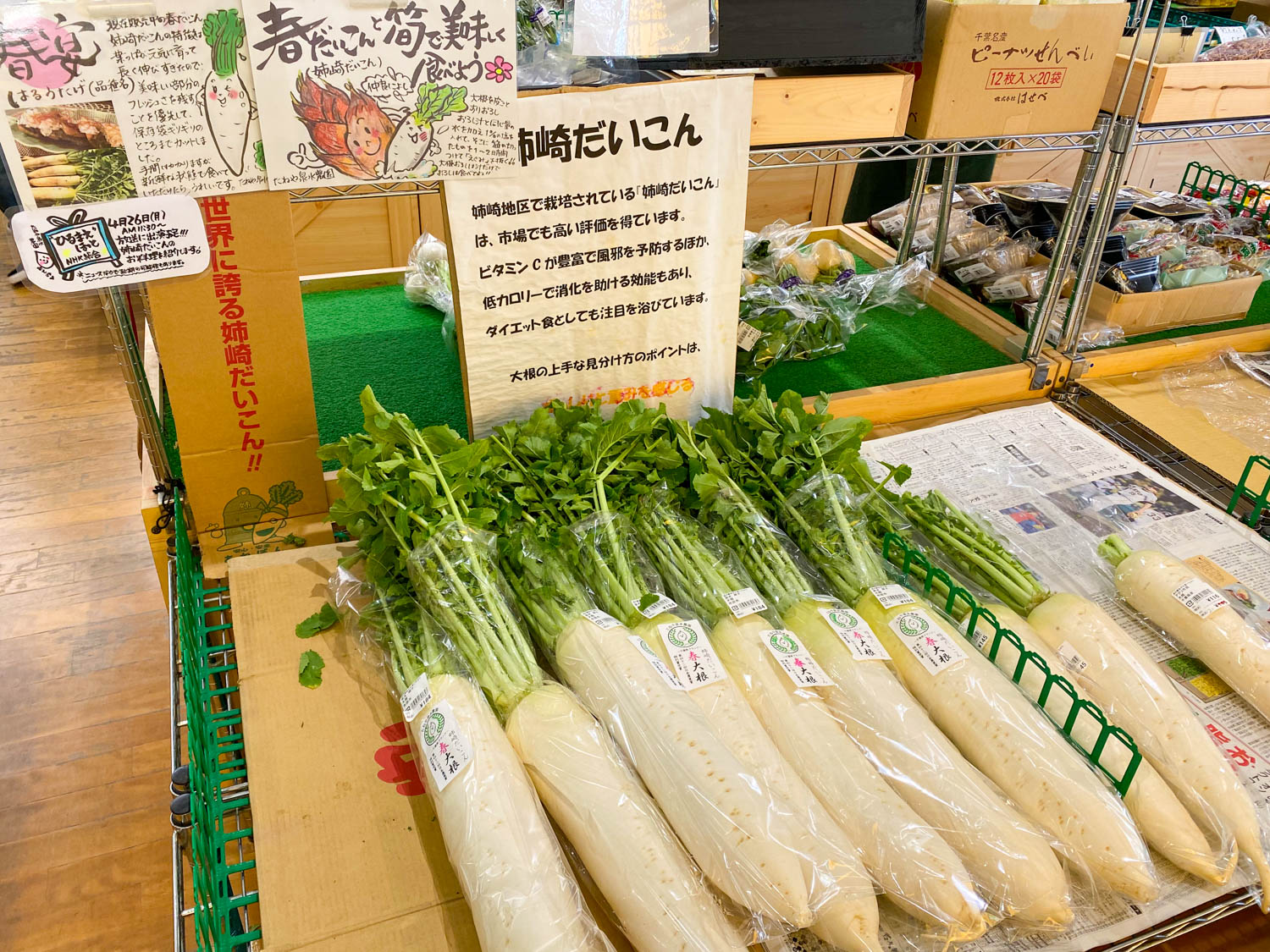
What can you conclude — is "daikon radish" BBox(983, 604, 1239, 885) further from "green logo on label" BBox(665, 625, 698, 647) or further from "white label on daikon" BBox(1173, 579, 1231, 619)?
"green logo on label" BBox(665, 625, 698, 647)

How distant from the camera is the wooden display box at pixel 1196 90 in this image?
1.77m

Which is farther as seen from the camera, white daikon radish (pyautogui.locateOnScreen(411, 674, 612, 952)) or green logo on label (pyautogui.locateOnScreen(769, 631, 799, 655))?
green logo on label (pyautogui.locateOnScreen(769, 631, 799, 655))

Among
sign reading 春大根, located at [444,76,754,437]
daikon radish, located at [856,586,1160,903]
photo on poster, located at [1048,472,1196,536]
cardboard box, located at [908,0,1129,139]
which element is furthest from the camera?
photo on poster, located at [1048,472,1196,536]

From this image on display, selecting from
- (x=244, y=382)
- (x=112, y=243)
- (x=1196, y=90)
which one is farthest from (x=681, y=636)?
(x=1196, y=90)

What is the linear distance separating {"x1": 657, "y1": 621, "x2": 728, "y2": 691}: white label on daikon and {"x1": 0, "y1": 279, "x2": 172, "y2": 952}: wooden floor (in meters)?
1.00

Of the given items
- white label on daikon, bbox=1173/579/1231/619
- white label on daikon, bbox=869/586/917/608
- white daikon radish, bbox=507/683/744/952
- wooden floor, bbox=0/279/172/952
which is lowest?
wooden floor, bbox=0/279/172/952

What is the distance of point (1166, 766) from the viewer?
121 centimetres

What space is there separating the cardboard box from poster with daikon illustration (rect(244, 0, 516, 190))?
2.66 ft

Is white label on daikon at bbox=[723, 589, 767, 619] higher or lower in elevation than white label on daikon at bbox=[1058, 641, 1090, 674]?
higher

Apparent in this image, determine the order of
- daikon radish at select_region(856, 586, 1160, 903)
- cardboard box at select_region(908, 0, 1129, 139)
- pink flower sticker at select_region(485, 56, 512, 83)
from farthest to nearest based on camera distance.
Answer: cardboard box at select_region(908, 0, 1129, 139), pink flower sticker at select_region(485, 56, 512, 83), daikon radish at select_region(856, 586, 1160, 903)

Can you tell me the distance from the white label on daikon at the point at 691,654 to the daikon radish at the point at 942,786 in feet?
0.51

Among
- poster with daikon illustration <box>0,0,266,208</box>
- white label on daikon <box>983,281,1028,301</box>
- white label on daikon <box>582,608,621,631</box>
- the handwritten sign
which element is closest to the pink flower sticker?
poster with daikon illustration <box>0,0,266,208</box>

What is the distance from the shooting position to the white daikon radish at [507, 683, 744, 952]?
99 centimetres

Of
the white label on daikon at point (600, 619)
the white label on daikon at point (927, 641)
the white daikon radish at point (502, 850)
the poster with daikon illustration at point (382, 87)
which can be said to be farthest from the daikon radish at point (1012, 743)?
the poster with daikon illustration at point (382, 87)
